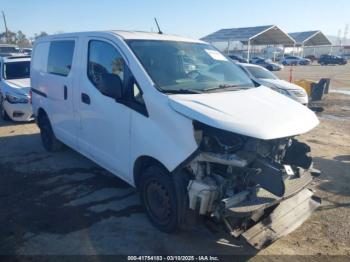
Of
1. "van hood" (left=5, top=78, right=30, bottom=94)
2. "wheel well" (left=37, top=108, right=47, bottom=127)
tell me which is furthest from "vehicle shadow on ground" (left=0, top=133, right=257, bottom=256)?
"van hood" (left=5, top=78, right=30, bottom=94)

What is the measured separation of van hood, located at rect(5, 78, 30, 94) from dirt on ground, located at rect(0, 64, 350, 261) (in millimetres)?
3137

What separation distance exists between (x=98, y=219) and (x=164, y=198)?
3.20 ft

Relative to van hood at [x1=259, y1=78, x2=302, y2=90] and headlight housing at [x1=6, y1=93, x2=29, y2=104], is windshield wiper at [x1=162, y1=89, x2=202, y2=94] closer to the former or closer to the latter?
headlight housing at [x1=6, y1=93, x2=29, y2=104]

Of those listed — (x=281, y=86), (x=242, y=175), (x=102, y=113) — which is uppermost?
(x=102, y=113)

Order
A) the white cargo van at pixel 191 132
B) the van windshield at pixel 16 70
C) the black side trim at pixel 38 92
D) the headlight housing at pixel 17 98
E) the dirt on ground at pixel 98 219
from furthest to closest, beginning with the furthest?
the van windshield at pixel 16 70 < the headlight housing at pixel 17 98 < the black side trim at pixel 38 92 < the dirt on ground at pixel 98 219 < the white cargo van at pixel 191 132

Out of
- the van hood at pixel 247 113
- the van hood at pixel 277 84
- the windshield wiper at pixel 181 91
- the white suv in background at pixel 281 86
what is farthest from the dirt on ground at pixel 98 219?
the van hood at pixel 277 84

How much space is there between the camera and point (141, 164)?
400 centimetres

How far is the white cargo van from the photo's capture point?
325cm

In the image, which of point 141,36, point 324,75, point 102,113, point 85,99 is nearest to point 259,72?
point 141,36

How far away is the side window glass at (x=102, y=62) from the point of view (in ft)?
13.6

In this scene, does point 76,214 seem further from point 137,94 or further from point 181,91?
point 181,91

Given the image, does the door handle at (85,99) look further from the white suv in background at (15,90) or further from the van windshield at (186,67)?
the white suv in background at (15,90)

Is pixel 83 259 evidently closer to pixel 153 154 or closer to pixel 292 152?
pixel 153 154

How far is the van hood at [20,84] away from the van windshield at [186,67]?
238 inches
